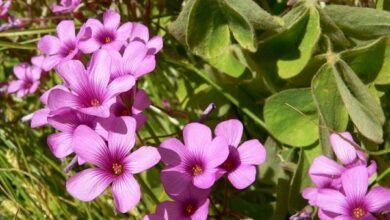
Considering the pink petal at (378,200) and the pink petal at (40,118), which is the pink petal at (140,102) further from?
the pink petal at (378,200)

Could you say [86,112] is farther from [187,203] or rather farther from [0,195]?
[0,195]

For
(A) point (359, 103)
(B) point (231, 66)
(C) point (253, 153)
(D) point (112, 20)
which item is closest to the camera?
(C) point (253, 153)

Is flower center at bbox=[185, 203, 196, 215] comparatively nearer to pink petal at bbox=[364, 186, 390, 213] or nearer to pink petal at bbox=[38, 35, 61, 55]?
pink petal at bbox=[364, 186, 390, 213]

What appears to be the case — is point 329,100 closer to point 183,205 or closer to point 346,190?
point 346,190

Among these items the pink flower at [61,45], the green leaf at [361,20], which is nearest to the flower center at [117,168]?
the pink flower at [61,45]

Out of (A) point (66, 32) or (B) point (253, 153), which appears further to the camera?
(A) point (66, 32)

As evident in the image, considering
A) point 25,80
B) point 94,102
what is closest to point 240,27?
point 94,102
